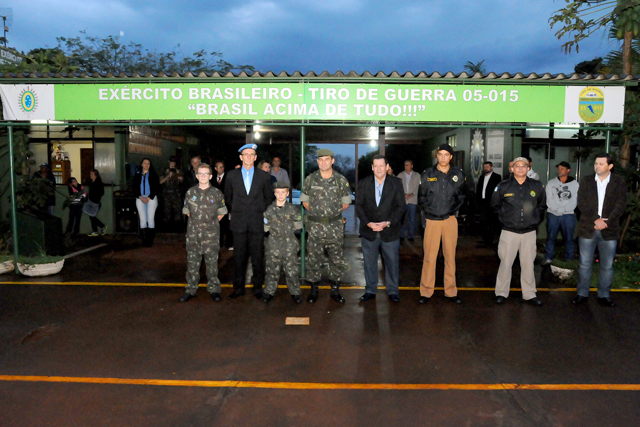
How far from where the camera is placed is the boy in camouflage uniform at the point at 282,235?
5.71 m

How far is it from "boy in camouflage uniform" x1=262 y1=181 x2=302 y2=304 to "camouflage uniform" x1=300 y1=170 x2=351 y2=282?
185 mm

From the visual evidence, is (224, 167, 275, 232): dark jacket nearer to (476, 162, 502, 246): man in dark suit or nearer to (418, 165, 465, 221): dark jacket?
Answer: (418, 165, 465, 221): dark jacket

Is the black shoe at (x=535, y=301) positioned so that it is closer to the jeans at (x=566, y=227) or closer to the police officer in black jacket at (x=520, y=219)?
the police officer in black jacket at (x=520, y=219)

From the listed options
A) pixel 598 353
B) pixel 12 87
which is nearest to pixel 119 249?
pixel 12 87

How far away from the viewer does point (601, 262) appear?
5828 millimetres

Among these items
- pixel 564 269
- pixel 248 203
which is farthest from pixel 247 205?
pixel 564 269

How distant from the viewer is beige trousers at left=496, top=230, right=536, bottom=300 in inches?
227

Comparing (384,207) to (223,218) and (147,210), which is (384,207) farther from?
(147,210)

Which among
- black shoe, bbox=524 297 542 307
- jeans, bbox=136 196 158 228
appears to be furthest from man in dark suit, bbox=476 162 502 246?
jeans, bbox=136 196 158 228

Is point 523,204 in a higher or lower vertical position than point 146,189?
lower

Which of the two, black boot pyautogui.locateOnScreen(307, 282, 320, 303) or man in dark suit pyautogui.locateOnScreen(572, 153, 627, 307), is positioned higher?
man in dark suit pyautogui.locateOnScreen(572, 153, 627, 307)

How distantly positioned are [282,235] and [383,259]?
4.25 feet

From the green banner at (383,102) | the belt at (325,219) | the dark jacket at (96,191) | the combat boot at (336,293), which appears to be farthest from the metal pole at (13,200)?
the combat boot at (336,293)

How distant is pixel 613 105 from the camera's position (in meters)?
6.52
